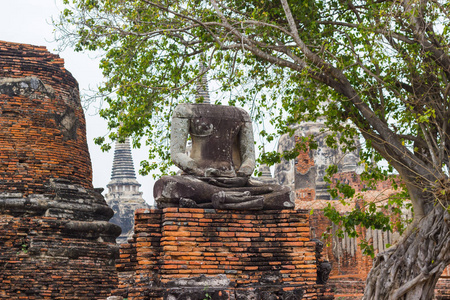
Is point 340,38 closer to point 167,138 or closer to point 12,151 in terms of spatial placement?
point 167,138

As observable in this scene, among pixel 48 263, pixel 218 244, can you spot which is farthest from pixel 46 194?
pixel 218 244

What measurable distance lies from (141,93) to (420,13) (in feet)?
13.7

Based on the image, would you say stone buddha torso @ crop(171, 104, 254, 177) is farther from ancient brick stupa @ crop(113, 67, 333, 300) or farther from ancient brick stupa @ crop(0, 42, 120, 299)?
ancient brick stupa @ crop(0, 42, 120, 299)

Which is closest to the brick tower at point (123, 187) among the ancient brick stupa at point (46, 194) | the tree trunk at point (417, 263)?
the ancient brick stupa at point (46, 194)

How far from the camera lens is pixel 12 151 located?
11680 mm

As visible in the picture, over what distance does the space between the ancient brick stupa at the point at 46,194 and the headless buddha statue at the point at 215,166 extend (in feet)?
15.1

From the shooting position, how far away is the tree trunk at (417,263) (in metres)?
7.94

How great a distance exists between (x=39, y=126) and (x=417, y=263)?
22.7ft

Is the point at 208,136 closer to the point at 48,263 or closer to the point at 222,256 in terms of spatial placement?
the point at 222,256

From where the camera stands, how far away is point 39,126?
12055mm

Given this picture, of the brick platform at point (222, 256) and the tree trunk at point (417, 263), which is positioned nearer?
the brick platform at point (222, 256)

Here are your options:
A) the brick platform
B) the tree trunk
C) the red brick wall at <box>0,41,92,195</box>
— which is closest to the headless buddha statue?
the brick platform

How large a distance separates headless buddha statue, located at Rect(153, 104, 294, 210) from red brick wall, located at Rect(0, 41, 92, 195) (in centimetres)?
492

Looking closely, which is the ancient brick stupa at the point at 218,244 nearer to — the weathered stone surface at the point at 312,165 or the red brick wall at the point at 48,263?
the red brick wall at the point at 48,263
